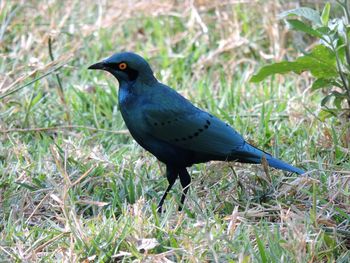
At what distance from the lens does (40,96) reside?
573 cm

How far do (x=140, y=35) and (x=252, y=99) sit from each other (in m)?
1.50

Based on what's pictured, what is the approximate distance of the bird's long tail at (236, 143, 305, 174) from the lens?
427cm

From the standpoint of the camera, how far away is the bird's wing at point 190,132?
4.30 metres

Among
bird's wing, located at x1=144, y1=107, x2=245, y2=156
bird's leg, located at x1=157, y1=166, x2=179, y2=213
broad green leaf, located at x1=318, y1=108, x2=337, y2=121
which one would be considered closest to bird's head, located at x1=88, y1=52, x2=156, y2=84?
bird's wing, located at x1=144, y1=107, x2=245, y2=156

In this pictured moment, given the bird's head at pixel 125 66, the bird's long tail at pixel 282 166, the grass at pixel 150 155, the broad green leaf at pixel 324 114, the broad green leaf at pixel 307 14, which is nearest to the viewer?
the grass at pixel 150 155

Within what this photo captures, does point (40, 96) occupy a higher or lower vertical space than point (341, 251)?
higher

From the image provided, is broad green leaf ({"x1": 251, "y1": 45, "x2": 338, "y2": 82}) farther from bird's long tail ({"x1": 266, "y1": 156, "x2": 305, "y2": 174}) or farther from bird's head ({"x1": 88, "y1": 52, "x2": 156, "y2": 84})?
bird's head ({"x1": 88, "y1": 52, "x2": 156, "y2": 84})

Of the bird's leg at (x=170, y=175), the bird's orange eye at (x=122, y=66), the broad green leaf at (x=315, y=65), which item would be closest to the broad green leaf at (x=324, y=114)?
the broad green leaf at (x=315, y=65)

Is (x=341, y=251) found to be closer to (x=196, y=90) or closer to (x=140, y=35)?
(x=196, y=90)

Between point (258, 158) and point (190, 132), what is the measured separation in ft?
1.17

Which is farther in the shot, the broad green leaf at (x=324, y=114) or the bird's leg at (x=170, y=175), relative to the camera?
the broad green leaf at (x=324, y=114)

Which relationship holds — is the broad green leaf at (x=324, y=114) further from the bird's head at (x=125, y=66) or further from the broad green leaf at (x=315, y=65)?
the bird's head at (x=125, y=66)

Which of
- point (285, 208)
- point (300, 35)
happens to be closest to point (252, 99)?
point (300, 35)

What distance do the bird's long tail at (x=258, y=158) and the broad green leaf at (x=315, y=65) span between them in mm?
641
